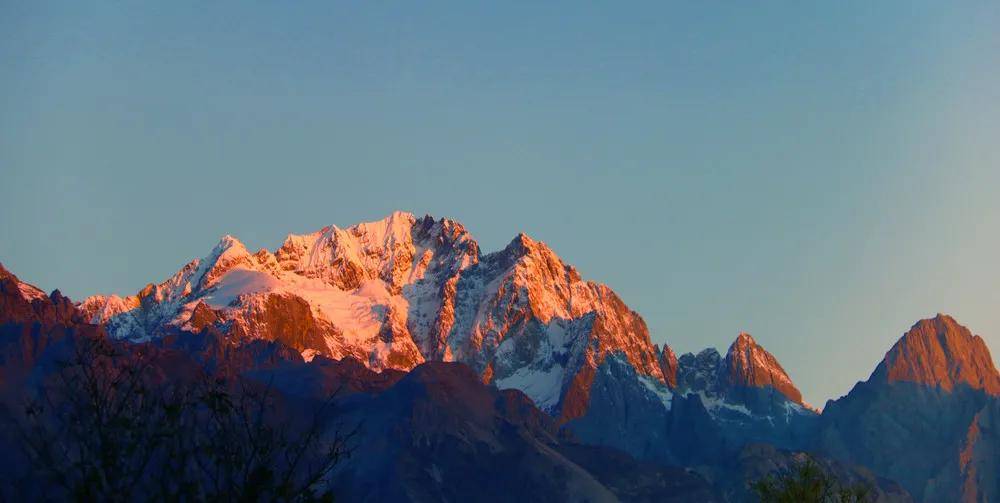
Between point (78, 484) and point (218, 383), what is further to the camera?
point (218, 383)

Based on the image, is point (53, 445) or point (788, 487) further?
point (788, 487)

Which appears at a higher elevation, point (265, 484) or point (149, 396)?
point (149, 396)

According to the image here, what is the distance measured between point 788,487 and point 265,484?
63.5 meters

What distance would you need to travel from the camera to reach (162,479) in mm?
57125

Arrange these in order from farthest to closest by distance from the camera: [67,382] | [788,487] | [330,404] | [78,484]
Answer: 1. [788,487]
2. [330,404]
3. [67,382]
4. [78,484]

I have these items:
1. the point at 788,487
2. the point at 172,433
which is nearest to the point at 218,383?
the point at 172,433

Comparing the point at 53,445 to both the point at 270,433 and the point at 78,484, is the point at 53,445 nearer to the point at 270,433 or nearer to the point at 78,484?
the point at 78,484

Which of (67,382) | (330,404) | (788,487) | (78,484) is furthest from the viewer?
(788,487)

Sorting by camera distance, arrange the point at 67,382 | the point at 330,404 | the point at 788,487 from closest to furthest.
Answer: the point at 67,382 → the point at 330,404 → the point at 788,487

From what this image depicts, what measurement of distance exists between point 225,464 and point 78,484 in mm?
5643

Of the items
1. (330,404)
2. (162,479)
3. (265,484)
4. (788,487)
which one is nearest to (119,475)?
(162,479)

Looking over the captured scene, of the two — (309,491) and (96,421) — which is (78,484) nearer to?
(96,421)

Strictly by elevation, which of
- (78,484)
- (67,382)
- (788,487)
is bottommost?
(78,484)

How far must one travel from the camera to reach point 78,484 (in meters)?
55.8
